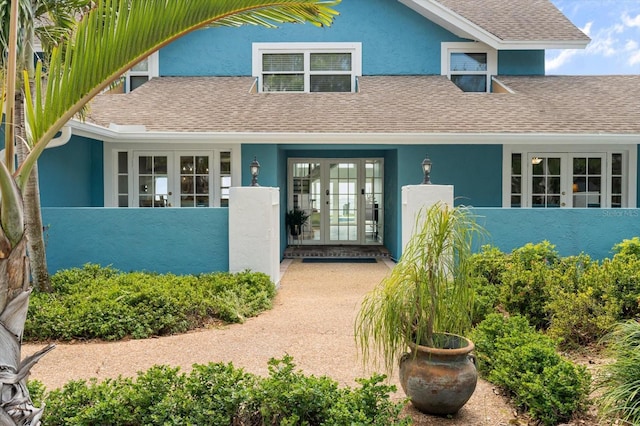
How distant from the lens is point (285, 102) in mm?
12023

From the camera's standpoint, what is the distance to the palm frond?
275cm

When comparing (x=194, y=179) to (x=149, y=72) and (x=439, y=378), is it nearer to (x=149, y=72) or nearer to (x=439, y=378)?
(x=149, y=72)

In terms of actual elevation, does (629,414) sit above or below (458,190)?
below

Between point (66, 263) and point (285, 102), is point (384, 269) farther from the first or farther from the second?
point (66, 263)

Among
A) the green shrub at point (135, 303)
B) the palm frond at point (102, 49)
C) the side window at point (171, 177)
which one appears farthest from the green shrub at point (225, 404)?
the side window at point (171, 177)

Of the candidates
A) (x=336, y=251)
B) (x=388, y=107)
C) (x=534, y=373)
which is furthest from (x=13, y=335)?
(x=336, y=251)

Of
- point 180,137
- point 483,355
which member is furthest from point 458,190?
point 483,355

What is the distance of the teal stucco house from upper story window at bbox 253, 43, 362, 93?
37 mm

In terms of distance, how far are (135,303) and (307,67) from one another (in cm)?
892

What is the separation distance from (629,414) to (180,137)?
28.6 feet

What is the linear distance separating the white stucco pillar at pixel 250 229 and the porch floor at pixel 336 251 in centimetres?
413

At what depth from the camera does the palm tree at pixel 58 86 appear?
241 centimetres

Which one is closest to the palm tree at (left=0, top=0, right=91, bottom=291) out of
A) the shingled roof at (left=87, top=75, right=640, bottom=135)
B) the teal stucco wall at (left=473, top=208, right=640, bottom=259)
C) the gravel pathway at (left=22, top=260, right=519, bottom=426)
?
the gravel pathway at (left=22, top=260, right=519, bottom=426)

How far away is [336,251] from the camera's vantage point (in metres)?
13.0
